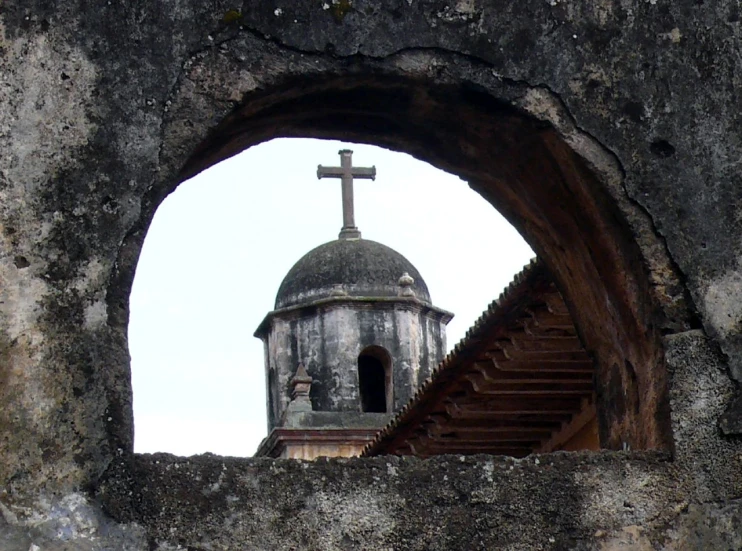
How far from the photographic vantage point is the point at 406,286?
69.6 ft

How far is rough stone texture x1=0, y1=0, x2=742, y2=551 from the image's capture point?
171 inches

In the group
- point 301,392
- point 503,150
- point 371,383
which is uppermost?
point 371,383

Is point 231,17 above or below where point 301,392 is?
below

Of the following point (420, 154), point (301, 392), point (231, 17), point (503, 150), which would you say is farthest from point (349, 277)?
point (231, 17)

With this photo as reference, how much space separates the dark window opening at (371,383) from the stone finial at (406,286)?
40.9 inches

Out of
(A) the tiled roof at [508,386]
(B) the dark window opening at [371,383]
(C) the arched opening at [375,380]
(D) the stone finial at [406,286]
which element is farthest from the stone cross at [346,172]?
(A) the tiled roof at [508,386]

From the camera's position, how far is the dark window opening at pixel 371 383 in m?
21.7

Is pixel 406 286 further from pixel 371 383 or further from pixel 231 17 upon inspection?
pixel 231 17

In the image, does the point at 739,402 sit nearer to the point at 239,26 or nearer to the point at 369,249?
the point at 239,26

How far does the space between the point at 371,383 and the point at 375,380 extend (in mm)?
133

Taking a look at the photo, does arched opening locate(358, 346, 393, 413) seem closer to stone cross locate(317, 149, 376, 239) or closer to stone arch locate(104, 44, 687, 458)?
stone cross locate(317, 149, 376, 239)

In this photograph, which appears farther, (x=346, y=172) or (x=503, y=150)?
(x=346, y=172)

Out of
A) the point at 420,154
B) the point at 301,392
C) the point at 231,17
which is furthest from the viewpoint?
the point at 301,392

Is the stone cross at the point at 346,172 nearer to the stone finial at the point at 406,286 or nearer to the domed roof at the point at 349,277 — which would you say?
the domed roof at the point at 349,277
